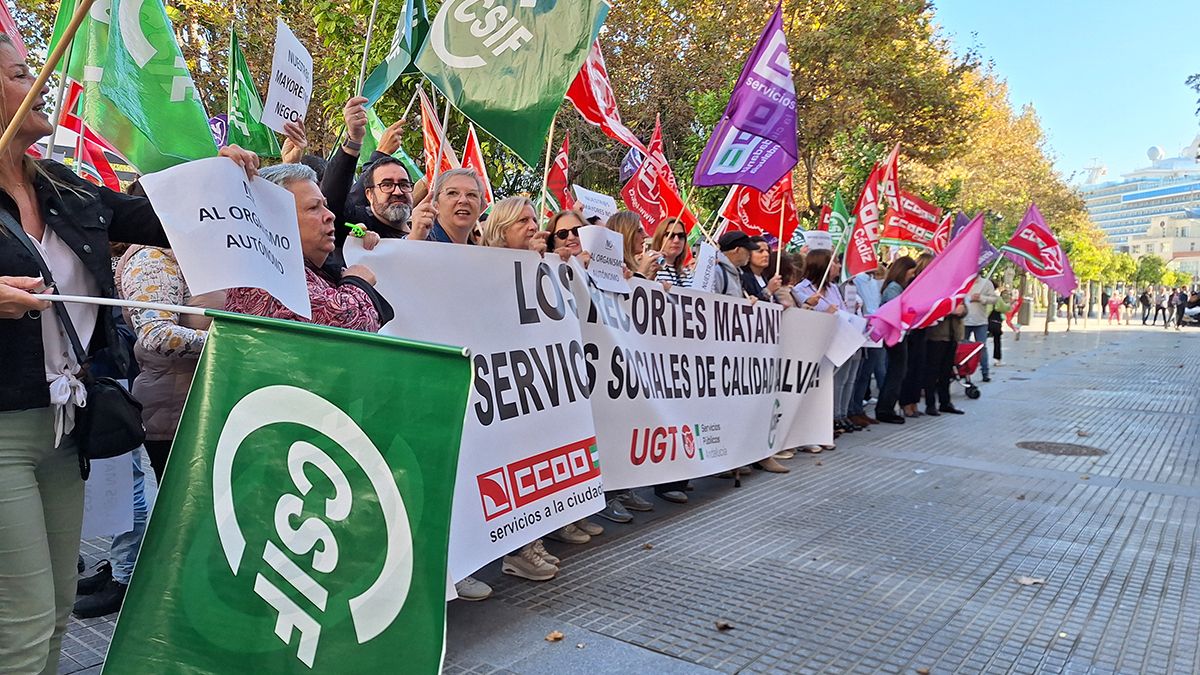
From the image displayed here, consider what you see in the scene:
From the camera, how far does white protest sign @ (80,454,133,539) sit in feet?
12.0

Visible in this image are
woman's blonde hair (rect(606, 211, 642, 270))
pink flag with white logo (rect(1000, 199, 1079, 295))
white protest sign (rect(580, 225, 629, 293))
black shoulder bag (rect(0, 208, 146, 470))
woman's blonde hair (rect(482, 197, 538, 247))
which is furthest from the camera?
pink flag with white logo (rect(1000, 199, 1079, 295))

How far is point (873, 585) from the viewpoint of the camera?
426cm

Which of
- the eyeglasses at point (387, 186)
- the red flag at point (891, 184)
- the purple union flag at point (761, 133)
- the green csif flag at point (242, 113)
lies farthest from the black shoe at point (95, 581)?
the red flag at point (891, 184)

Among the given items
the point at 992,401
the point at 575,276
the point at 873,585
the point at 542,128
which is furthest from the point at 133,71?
the point at 992,401

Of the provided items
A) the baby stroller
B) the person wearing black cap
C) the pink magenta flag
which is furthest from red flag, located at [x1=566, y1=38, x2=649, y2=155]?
the baby stroller

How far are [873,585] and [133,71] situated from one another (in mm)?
4382

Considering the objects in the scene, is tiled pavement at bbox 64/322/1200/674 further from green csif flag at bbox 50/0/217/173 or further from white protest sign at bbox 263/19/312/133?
white protest sign at bbox 263/19/312/133

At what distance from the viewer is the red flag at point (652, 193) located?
8.42 meters

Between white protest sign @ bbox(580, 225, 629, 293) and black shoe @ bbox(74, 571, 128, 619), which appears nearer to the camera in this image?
black shoe @ bbox(74, 571, 128, 619)

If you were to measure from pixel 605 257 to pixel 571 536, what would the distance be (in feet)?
5.25

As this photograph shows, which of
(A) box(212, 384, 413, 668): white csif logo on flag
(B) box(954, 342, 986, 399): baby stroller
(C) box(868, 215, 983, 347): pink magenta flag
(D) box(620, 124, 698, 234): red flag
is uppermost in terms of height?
(D) box(620, 124, 698, 234): red flag

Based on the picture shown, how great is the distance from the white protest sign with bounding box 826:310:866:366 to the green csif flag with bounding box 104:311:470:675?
6147 mm

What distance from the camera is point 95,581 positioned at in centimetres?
389

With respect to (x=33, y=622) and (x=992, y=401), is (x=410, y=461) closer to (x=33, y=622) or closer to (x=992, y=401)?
(x=33, y=622)
